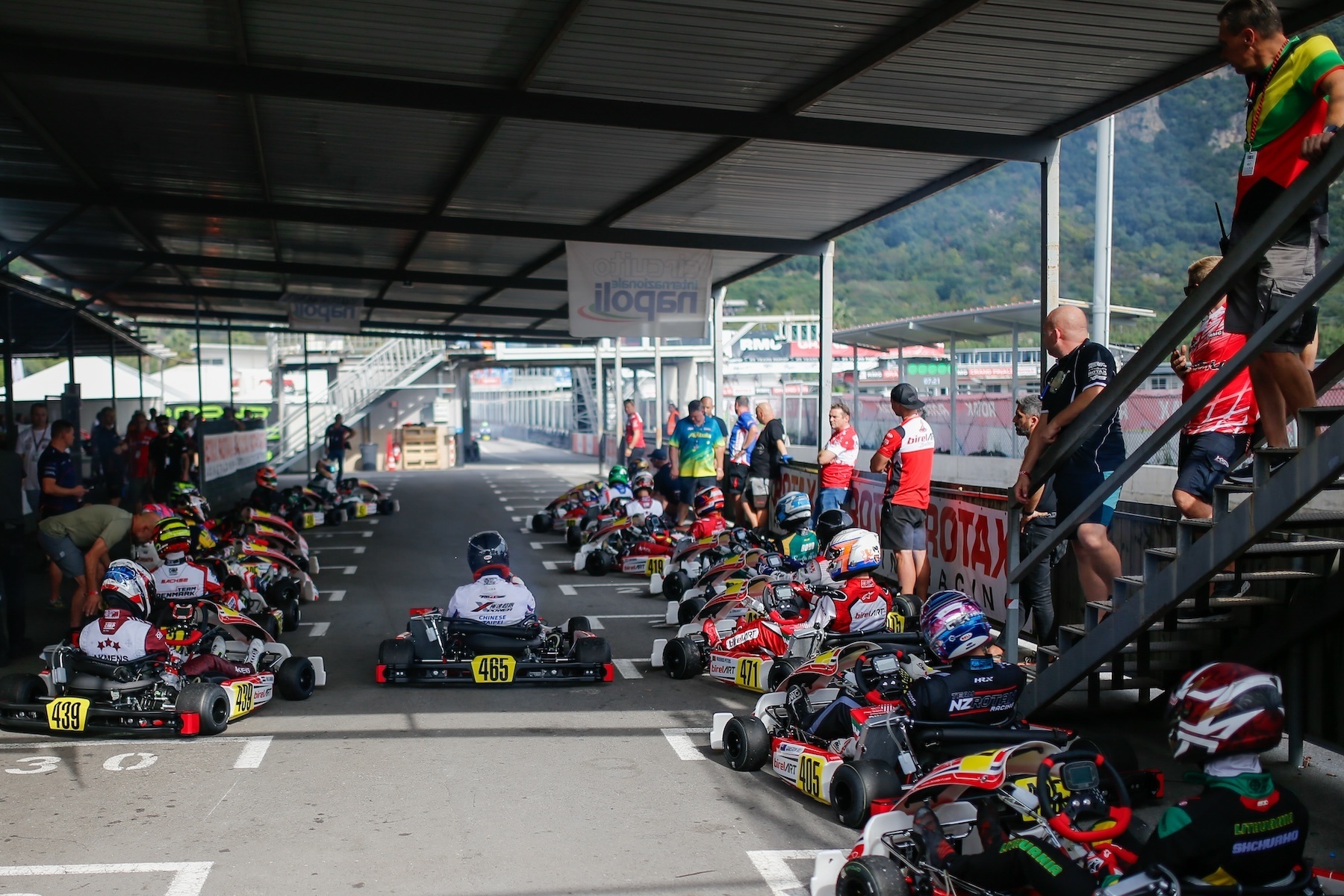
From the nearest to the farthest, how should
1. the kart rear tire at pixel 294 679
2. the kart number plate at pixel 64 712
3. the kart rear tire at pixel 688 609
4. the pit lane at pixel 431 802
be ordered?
the pit lane at pixel 431 802 → the kart number plate at pixel 64 712 → the kart rear tire at pixel 294 679 → the kart rear tire at pixel 688 609

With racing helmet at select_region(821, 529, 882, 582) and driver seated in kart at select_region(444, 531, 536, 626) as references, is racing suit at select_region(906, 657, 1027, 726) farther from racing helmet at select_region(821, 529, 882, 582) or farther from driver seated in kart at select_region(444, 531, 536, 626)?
driver seated in kart at select_region(444, 531, 536, 626)

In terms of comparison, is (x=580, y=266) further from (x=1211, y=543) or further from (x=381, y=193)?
(x=1211, y=543)

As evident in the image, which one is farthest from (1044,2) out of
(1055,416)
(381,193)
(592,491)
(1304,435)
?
(592,491)

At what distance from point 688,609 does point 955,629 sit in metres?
5.00

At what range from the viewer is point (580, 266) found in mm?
13766

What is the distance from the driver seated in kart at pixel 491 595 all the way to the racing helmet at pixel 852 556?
6.87 feet

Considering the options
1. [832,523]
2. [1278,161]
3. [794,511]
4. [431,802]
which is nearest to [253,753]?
[431,802]

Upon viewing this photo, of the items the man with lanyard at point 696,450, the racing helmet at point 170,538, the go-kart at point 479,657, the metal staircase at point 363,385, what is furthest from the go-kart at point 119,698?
the metal staircase at point 363,385

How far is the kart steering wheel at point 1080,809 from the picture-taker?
3521mm

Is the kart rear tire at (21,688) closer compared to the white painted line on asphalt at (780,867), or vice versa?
the white painted line on asphalt at (780,867)

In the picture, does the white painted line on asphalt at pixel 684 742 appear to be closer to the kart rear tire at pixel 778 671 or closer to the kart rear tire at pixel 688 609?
the kart rear tire at pixel 778 671

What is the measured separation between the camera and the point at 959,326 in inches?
782

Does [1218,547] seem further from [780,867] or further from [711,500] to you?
[711,500]

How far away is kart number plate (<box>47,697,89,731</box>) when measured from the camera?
6.37m
